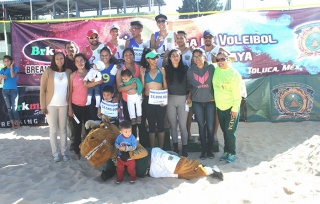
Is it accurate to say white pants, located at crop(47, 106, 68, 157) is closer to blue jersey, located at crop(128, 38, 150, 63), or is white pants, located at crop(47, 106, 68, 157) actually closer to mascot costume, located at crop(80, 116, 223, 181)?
mascot costume, located at crop(80, 116, 223, 181)

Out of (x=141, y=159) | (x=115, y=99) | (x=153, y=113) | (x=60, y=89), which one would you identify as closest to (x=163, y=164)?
(x=141, y=159)

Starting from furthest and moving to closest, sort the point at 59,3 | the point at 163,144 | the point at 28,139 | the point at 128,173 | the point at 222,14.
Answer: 1. the point at 59,3
2. the point at 222,14
3. the point at 28,139
4. the point at 163,144
5. the point at 128,173

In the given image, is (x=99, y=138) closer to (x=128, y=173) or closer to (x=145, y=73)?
(x=128, y=173)

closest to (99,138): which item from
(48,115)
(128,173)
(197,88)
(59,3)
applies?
(128,173)

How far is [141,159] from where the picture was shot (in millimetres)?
3500

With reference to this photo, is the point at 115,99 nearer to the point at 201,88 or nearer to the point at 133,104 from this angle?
the point at 133,104

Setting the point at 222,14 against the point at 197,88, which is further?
the point at 222,14

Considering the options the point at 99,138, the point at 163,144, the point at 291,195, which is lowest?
the point at 291,195

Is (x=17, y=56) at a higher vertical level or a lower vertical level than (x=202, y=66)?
higher

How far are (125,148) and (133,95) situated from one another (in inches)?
38.7

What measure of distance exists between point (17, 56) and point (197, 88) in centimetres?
526

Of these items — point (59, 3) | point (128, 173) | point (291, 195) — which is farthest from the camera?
point (59, 3)

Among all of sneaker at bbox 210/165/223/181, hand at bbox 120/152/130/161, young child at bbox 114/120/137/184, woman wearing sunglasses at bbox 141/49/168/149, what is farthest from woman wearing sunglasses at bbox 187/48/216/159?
hand at bbox 120/152/130/161

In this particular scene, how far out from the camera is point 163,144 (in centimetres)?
443
